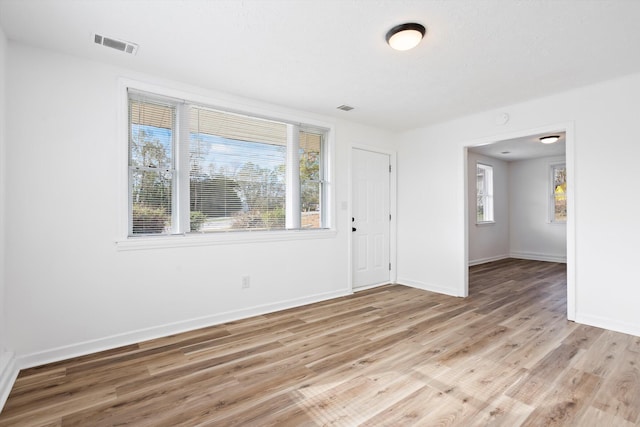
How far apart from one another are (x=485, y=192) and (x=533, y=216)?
1336mm

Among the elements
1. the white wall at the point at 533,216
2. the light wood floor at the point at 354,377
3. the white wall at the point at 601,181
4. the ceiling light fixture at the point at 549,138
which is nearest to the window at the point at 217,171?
the light wood floor at the point at 354,377

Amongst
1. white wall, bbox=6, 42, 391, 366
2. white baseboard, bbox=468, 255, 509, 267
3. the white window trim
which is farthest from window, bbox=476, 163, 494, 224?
white wall, bbox=6, 42, 391, 366

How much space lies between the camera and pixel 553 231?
287 inches

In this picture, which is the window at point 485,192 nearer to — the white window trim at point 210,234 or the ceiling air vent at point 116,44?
the white window trim at point 210,234

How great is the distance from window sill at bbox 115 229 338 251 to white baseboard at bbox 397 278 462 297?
1.61 metres

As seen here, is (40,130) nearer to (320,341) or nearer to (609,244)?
(320,341)

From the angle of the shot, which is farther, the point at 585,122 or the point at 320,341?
the point at 585,122

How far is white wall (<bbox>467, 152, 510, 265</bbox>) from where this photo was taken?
22.8 feet

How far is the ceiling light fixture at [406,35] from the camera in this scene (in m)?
2.24

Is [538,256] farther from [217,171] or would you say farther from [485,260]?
[217,171]

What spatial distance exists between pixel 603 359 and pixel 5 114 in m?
5.00

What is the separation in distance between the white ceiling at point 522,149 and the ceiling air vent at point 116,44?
17.9 feet

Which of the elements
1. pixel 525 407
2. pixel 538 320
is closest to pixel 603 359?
pixel 538 320

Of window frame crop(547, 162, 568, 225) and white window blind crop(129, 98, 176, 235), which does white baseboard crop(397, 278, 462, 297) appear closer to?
white window blind crop(129, 98, 176, 235)
